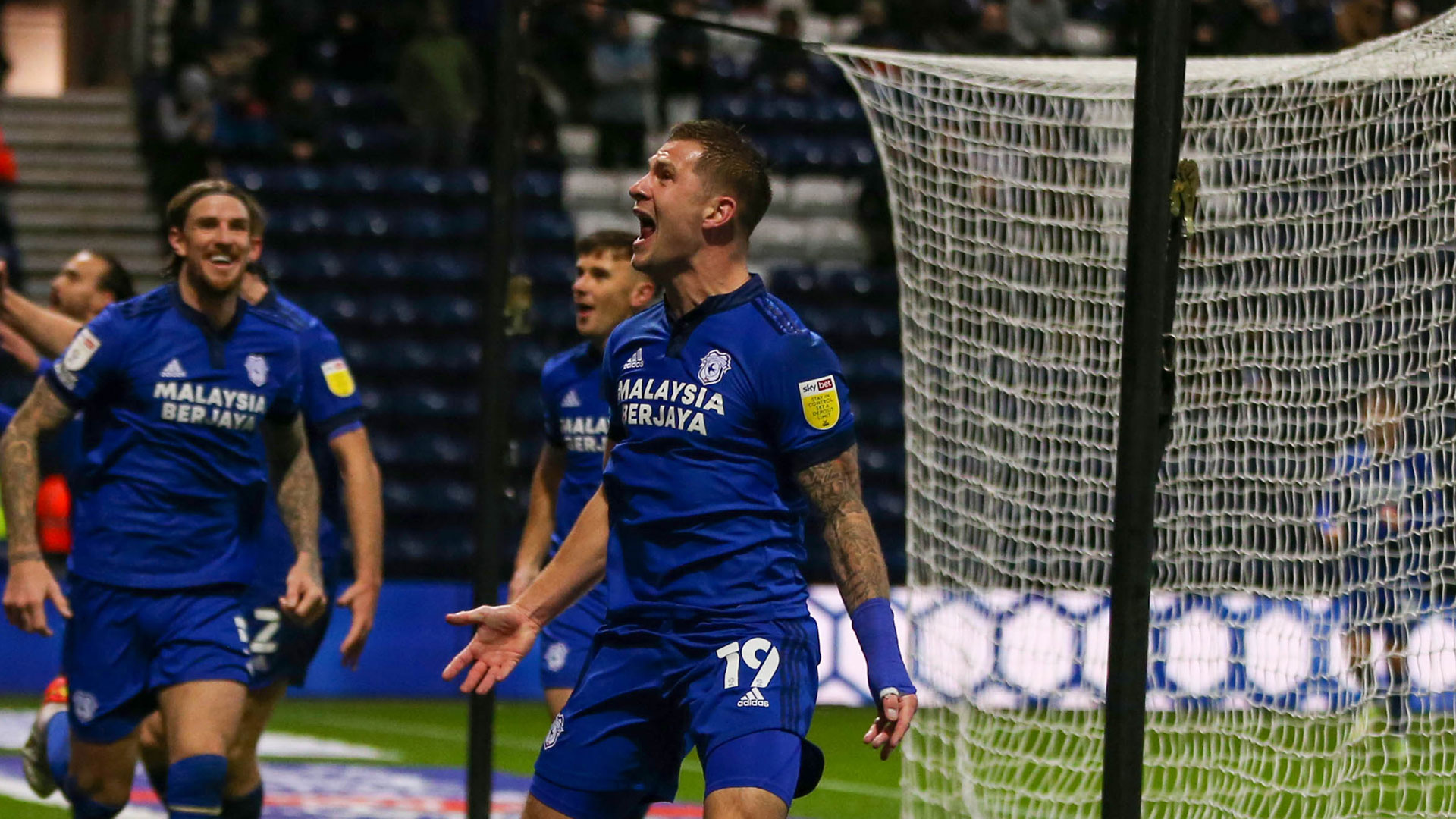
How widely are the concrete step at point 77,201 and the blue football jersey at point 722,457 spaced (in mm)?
13362

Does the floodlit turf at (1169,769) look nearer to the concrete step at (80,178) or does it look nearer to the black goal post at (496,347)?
the black goal post at (496,347)

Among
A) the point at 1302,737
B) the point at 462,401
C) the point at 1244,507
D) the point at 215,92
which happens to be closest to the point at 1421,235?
the point at 1244,507

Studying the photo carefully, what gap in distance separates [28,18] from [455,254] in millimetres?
8158

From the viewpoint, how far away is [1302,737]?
838 cm

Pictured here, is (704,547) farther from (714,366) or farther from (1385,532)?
(1385,532)

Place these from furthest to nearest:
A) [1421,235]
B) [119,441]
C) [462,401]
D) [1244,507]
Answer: [462,401] < [1244,507] < [1421,235] < [119,441]

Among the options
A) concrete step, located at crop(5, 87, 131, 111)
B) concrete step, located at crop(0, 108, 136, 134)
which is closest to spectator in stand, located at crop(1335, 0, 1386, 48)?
concrete step, located at crop(0, 108, 136, 134)

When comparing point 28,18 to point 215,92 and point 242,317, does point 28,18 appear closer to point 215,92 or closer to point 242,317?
point 215,92

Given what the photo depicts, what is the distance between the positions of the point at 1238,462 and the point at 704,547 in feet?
16.8

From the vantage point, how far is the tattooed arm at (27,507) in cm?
568

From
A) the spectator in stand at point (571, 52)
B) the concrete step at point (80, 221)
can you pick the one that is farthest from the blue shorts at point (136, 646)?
the concrete step at point (80, 221)

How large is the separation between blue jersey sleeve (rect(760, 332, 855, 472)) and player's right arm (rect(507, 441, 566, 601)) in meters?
2.63

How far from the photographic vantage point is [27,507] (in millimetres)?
5805

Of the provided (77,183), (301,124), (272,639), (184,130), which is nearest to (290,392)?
(272,639)
